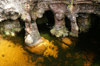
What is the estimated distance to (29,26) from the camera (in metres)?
6.98

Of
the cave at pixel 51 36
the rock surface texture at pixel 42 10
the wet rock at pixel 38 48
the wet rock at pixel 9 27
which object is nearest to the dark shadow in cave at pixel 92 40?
the cave at pixel 51 36

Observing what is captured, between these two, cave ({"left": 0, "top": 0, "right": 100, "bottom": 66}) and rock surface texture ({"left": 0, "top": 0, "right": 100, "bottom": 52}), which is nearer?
cave ({"left": 0, "top": 0, "right": 100, "bottom": 66})

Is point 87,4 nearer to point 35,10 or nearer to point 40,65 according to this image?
point 35,10

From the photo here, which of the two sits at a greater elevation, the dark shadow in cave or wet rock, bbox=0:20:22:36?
wet rock, bbox=0:20:22:36

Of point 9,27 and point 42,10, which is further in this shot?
point 9,27

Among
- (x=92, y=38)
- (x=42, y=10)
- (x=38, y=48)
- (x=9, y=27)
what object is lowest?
(x=38, y=48)

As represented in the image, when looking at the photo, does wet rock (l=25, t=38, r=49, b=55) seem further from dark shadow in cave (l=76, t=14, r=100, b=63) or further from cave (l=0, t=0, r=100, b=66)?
dark shadow in cave (l=76, t=14, r=100, b=63)

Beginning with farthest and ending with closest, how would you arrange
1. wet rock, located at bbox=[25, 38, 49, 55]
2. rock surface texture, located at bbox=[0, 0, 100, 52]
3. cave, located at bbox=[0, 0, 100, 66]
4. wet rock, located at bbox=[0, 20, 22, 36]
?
1. wet rock, located at bbox=[0, 20, 22, 36]
2. wet rock, located at bbox=[25, 38, 49, 55]
3. rock surface texture, located at bbox=[0, 0, 100, 52]
4. cave, located at bbox=[0, 0, 100, 66]

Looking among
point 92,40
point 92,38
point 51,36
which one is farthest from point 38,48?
point 92,38

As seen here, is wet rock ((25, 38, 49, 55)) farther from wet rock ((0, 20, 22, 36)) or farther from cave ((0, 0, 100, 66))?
wet rock ((0, 20, 22, 36))

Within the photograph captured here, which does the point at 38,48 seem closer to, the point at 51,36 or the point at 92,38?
the point at 51,36

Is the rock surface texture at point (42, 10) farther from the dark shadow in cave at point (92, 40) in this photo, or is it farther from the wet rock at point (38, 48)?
the dark shadow in cave at point (92, 40)

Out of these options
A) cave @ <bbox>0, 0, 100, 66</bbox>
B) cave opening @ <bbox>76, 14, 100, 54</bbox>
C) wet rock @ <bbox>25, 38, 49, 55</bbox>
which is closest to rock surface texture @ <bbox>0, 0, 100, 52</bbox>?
Answer: cave @ <bbox>0, 0, 100, 66</bbox>

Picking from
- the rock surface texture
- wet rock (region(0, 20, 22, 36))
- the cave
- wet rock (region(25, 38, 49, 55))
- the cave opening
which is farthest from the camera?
wet rock (region(0, 20, 22, 36))
